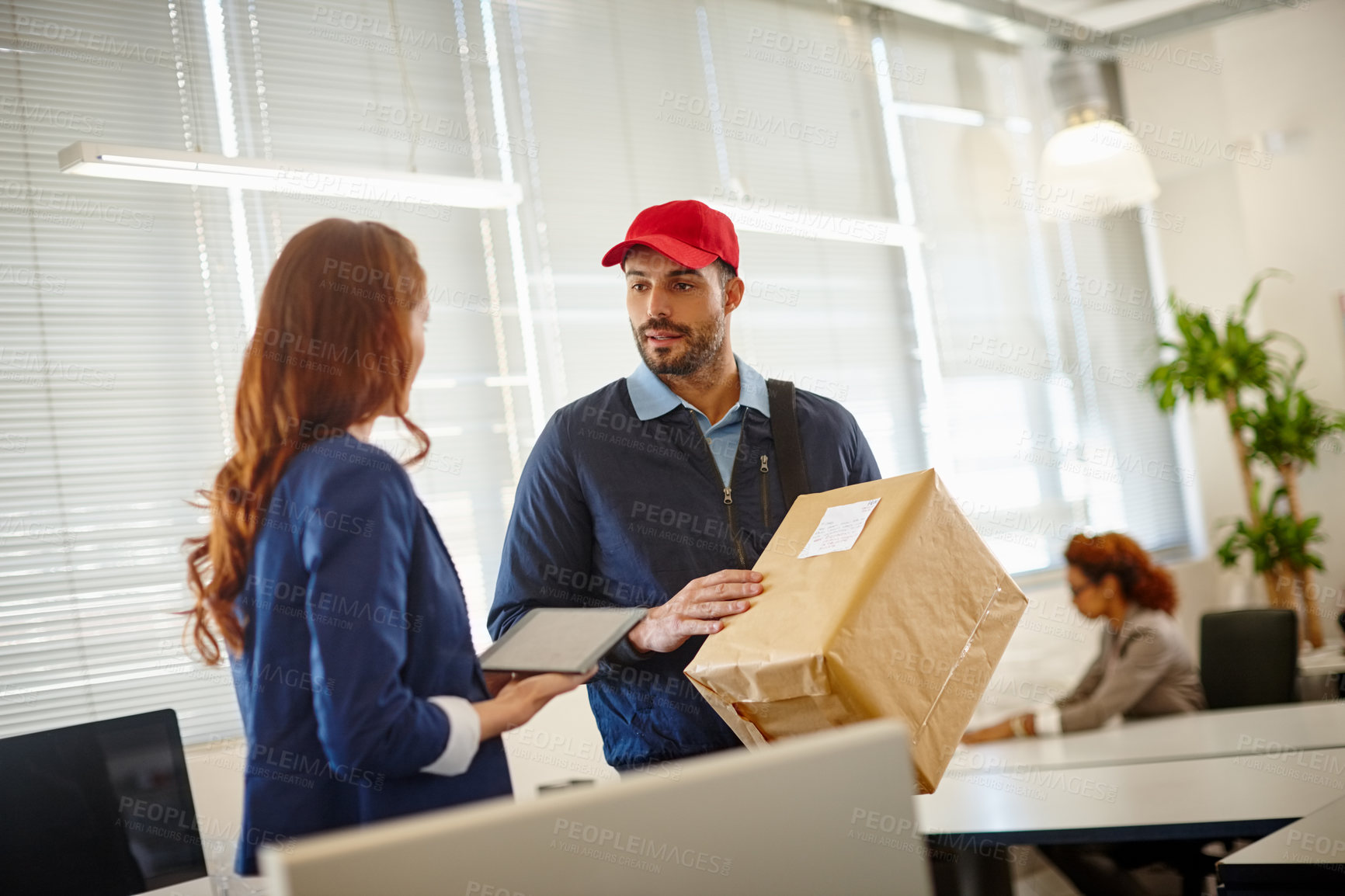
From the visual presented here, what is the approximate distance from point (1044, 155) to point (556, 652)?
4360 mm

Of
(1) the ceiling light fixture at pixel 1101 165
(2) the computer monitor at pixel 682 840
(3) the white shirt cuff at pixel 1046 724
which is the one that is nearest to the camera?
(2) the computer monitor at pixel 682 840

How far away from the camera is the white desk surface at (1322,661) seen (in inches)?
171

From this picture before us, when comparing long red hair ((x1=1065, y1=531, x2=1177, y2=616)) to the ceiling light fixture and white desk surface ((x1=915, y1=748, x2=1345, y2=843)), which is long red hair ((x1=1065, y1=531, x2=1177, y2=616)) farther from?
the ceiling light fixture

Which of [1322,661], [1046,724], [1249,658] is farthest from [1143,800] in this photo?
[1322,661]

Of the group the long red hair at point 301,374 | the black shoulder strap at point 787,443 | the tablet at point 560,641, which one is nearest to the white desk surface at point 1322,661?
the black shoulder strap at point 787,443

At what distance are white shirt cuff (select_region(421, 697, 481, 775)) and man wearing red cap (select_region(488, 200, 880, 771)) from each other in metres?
0.55

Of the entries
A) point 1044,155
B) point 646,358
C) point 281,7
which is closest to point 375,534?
point 646,358

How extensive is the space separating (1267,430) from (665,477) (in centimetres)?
452

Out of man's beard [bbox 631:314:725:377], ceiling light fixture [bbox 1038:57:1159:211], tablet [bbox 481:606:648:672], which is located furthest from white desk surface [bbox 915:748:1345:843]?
ceiling light fixture [bbox 1038:57:1159:211]

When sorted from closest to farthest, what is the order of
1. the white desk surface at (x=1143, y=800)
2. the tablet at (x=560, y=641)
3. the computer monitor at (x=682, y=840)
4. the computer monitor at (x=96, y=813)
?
1. the computer monitor at (x=682, y=840)
2. the tablet at (x=560, y=641)
3. the computer monitor at (x=96, y=813)
4. the white desk surface at (x=1143, y=800)

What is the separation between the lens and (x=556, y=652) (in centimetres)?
138

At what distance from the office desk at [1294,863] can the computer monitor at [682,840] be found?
47.2 inches

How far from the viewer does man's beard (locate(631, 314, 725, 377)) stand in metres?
2.11

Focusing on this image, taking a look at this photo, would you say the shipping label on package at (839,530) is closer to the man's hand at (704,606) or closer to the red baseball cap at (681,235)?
the man's hand at (704,606)
